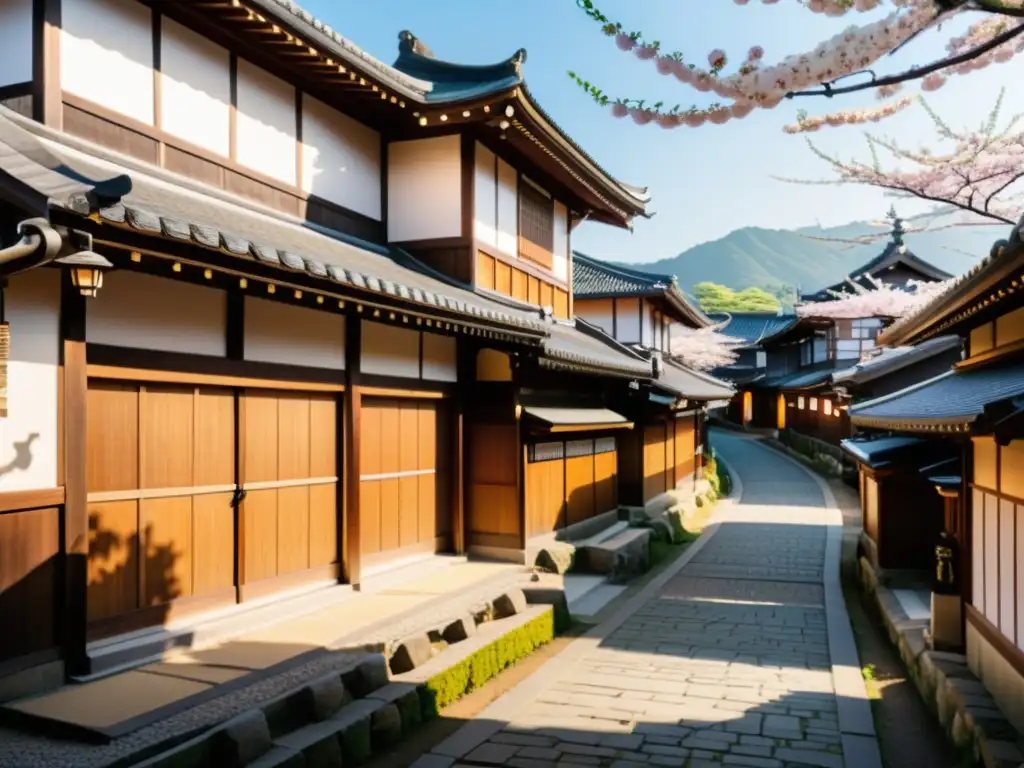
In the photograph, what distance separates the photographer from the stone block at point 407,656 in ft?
27.0

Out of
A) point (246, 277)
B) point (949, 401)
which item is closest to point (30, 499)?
point (246, 277)

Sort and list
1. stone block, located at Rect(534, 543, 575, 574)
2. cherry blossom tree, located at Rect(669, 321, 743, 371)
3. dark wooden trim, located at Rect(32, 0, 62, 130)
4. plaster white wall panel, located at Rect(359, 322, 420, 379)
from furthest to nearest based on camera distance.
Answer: cherry blossom tree, located at Rect(669, 321, 743, 371)
stone block, located at Rect(534, 543, 575, 574)
plaster white wall panel, located at Rect(359, 322, 420, 379)
dark wooden trim, located at Rect(32, 0, 62, 130)

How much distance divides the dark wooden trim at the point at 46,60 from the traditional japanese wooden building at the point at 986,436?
8.78 m

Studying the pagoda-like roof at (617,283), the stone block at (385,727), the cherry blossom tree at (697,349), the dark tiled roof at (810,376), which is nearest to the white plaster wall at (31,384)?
the stone block at (385,727)

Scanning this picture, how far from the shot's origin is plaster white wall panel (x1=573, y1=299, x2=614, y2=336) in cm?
2859

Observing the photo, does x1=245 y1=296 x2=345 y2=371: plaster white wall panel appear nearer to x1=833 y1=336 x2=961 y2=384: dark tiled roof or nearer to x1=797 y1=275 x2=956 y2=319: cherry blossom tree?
x1=833 y1=336 x2=961 y2=384: dark tiled roof

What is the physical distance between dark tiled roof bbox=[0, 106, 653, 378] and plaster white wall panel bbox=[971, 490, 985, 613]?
21.2ft

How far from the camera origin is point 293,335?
9.42m

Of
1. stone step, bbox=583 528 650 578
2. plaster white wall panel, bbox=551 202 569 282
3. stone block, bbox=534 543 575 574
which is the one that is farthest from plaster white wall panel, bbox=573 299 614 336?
stone block, bbox=534 543 575 574

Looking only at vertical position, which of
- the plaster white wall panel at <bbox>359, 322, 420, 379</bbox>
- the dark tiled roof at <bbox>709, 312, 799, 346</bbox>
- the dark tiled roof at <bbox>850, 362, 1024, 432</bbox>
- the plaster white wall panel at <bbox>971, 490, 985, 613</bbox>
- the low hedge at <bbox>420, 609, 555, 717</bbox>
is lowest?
the low hedge at <bbox>420, 609, 555, 717</bbox>

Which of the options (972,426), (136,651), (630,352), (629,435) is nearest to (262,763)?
(136,651)

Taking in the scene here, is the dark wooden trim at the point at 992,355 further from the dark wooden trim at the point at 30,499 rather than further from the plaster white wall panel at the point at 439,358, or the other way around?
the dark wooden trim at the point at 30,499

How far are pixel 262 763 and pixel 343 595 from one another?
13.8 feet

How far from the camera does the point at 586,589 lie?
1412 cm
